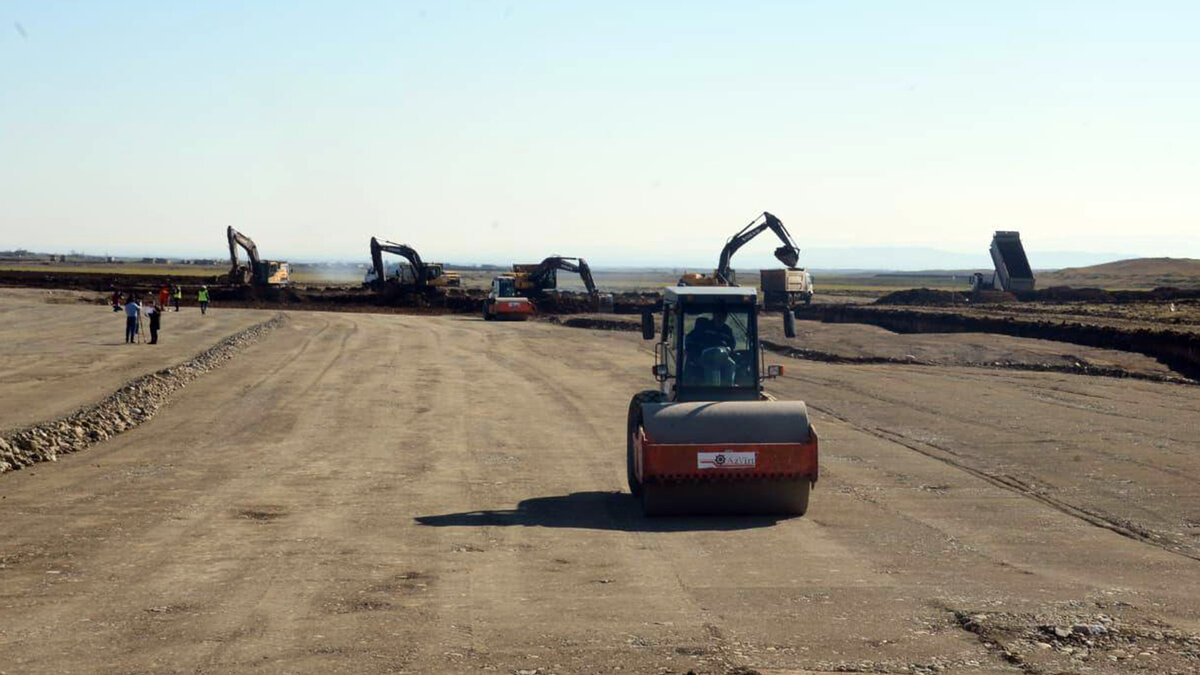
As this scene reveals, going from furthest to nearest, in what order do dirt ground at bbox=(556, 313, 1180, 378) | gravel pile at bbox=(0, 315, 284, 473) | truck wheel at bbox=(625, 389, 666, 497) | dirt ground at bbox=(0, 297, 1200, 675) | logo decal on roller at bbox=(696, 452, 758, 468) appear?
dirt ground at bbox=(556, 313, 1180, 378) → gravel pile at bbox=(0, 315, 284, 473) → truck wheel at bbox=(625, 389, 666, 497) → logo decal on roller at bbox=(696, 452, 758, 468) → dirt ground at bbox=(0, 297, 1200, 675)

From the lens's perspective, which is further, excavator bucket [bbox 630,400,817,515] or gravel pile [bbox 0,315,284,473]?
gravel pile [bbox 0,315,284,473]

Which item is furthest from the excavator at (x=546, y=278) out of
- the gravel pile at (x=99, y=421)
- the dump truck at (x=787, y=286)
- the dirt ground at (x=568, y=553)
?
the dirt ground at (x=568, y=553)

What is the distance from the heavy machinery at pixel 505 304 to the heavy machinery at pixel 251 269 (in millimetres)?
27612

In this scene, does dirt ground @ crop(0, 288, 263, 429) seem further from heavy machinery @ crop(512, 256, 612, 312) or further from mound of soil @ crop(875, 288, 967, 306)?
mound of soil @ crop(875, 288, 967, 306)

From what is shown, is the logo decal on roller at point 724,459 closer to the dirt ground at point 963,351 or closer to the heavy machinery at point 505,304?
the dirt ground at point 963,351

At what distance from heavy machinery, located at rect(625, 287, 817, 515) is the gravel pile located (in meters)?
9.94

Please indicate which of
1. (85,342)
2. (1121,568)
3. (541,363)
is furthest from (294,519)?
(85,342)

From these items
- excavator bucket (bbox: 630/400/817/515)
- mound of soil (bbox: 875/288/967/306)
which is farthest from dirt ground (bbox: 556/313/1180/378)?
mound of soil (bbox: 875/288/967/306)

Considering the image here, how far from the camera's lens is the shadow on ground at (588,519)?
14.4 meters

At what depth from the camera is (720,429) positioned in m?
14.3

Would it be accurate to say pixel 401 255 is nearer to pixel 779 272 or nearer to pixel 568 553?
pixel 779 272

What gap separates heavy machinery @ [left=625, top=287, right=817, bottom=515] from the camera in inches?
562

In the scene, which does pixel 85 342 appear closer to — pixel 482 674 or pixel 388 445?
pixel 388 445

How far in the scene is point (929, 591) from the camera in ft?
36.7
